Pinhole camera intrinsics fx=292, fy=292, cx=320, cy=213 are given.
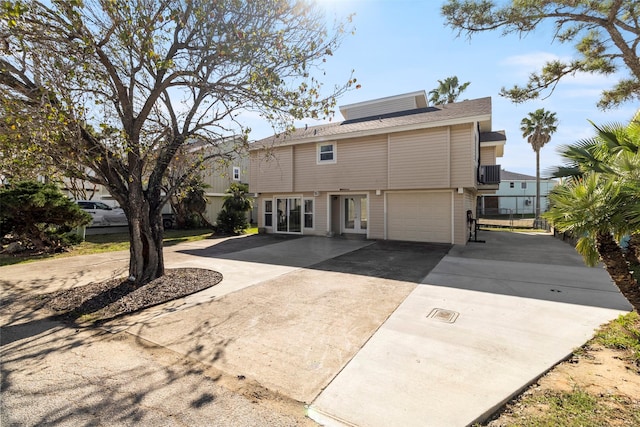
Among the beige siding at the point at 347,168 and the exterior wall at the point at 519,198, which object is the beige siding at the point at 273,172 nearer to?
the beige siding at the point at 347,168

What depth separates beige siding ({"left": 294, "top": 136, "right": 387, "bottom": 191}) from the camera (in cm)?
1324

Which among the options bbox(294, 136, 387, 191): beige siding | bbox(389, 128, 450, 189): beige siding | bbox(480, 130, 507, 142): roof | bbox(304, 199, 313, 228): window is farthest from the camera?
bbox(480, 130, 507, 142): roof

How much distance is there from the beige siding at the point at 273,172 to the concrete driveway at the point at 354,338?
28.0 feet

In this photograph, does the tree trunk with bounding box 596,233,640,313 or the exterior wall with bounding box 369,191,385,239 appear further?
the exterior wall with bounding box 369,191,385,239

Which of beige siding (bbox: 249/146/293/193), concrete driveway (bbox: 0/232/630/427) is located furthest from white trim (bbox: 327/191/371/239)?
concrete driveway (bbox: 0/232/630/427)

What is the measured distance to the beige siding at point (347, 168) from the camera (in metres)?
13.2

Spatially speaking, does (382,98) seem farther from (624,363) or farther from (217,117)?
(624,363)

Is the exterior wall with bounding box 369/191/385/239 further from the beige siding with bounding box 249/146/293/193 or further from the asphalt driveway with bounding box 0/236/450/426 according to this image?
the asphalt driveway with bounding box 0/236/450/426

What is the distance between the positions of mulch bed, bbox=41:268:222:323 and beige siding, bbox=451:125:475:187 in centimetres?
956

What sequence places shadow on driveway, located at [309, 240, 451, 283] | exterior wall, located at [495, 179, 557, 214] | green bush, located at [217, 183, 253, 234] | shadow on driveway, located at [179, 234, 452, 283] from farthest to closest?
exterior wall, located at [495, 179, 557, 214], green bush, located at [217, 183, 253, 234], shadow on driveway, located at [179, 234, 452, 283], shadow on driveway, located at [309, 240, 451, 283]

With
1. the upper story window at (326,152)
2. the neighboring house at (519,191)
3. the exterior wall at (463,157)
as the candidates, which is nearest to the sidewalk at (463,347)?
the exterior wall at (463,157)

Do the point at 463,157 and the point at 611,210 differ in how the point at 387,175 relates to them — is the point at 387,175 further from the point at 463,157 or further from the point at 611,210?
the point at 611,210

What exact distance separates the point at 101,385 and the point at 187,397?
951 millimetres

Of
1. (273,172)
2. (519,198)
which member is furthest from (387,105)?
(519,198)
